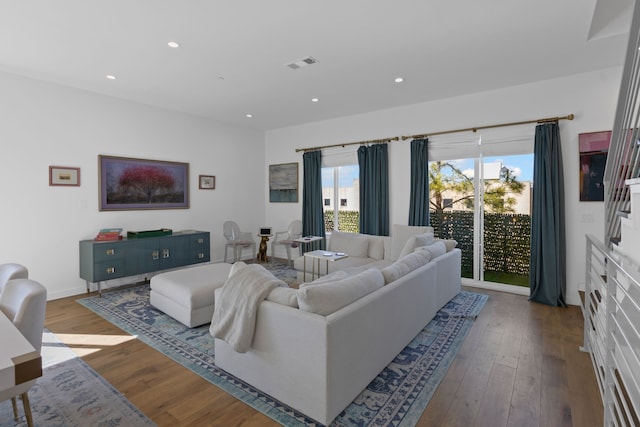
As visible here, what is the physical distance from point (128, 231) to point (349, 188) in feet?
12.3

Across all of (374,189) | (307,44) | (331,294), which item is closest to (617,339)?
(331,294)

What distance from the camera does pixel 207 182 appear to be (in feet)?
19.7

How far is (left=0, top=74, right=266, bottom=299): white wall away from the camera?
386 cm

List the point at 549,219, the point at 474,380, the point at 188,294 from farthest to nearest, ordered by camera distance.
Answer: the point at 549,219 < the point at 188,294 < the point at 474,380

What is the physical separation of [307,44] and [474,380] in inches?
127

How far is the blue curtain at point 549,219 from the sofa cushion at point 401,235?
1.37 metres

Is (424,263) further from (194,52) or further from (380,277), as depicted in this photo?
(194,52)

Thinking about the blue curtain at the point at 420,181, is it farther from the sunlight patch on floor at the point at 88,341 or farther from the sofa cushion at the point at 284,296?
the sunlight patch on floor at the point at 88,341

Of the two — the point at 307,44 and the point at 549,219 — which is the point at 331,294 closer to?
the point at 307,44

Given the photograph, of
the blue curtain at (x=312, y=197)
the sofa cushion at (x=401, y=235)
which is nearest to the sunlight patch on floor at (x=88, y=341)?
the sofa cushion at (x=401, y=235)

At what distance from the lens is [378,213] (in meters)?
5.47

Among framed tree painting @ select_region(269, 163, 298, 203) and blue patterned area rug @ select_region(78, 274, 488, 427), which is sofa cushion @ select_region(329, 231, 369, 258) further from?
framed tree painting @ select_region(269, 163, 298, 203)

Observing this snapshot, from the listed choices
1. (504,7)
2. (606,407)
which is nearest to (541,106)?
(504,7)

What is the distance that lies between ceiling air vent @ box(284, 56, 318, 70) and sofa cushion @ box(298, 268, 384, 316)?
94.9 inches
